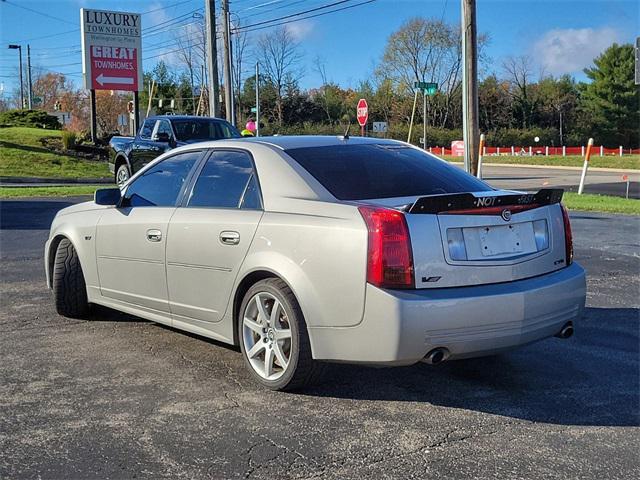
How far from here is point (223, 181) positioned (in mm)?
4918

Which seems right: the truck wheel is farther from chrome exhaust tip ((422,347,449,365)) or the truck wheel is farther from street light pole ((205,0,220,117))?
chrome exhaust tip ((422,347,449,365))

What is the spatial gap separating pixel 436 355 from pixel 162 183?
103 inches

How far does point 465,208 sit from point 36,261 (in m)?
6.64

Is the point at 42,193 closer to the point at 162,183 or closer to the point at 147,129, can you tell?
the point at 147,129

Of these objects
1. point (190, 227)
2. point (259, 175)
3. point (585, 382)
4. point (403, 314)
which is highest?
point (259, 175)

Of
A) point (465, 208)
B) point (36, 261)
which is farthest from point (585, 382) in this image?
point (36, 261)

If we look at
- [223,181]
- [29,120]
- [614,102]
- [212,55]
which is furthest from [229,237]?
[614,102]

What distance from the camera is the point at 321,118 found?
70.1 meters

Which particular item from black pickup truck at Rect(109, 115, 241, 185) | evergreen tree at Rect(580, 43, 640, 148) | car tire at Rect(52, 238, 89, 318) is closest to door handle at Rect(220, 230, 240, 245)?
car tire at Rect(52, 238, 89, 318)

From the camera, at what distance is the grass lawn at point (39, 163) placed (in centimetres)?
2769

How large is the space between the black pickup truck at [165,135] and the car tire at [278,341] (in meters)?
11.0

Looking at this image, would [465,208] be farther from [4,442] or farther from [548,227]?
[4,442]

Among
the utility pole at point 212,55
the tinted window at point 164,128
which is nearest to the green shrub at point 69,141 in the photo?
the utility pole at point 212,55

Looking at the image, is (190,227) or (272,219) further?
(190,227)
